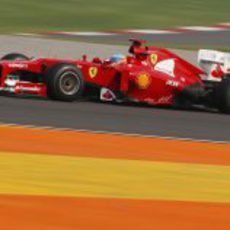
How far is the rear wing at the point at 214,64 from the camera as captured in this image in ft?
43.8

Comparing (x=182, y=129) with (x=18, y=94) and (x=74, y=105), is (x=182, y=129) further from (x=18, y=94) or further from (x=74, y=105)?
(x=18, y=94)

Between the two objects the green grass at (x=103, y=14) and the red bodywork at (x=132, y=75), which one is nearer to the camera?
the red bodywork at (x=132, y=75)

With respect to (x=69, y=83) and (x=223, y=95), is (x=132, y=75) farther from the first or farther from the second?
(x=223, y=95)

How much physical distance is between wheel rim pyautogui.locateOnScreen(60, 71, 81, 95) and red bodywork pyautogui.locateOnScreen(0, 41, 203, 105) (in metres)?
0.24

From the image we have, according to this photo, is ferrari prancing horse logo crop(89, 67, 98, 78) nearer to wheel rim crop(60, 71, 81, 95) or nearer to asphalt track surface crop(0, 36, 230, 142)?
wheel rim crop(60, 71, 81, 95)

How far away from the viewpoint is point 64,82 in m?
12.4

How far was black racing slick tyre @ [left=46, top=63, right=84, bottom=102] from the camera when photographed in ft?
40.4

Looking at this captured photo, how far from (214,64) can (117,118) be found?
2521 millimetres

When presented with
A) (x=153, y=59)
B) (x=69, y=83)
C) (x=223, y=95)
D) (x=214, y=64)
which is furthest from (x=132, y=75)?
(x=214, y=64)

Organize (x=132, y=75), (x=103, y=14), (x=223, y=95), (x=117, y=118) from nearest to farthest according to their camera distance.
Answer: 1. (x=117, y=118)
2. (x=132, y=75)
3. (x=223, y=95)
4. (x=103, y=14)

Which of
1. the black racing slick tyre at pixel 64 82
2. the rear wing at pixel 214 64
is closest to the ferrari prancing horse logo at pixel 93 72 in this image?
the black racing slick tyre at pixel 64 82

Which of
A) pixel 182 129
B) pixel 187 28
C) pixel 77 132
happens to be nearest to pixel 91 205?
pixel 77 132

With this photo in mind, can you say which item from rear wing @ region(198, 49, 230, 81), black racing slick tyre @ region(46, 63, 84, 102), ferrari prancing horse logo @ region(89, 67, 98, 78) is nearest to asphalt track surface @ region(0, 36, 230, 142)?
black racing slick tyre @ region(46, 63, 84, 102)

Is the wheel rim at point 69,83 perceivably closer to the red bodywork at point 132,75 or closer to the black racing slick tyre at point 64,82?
the black racing slick tyre at point 64,82
